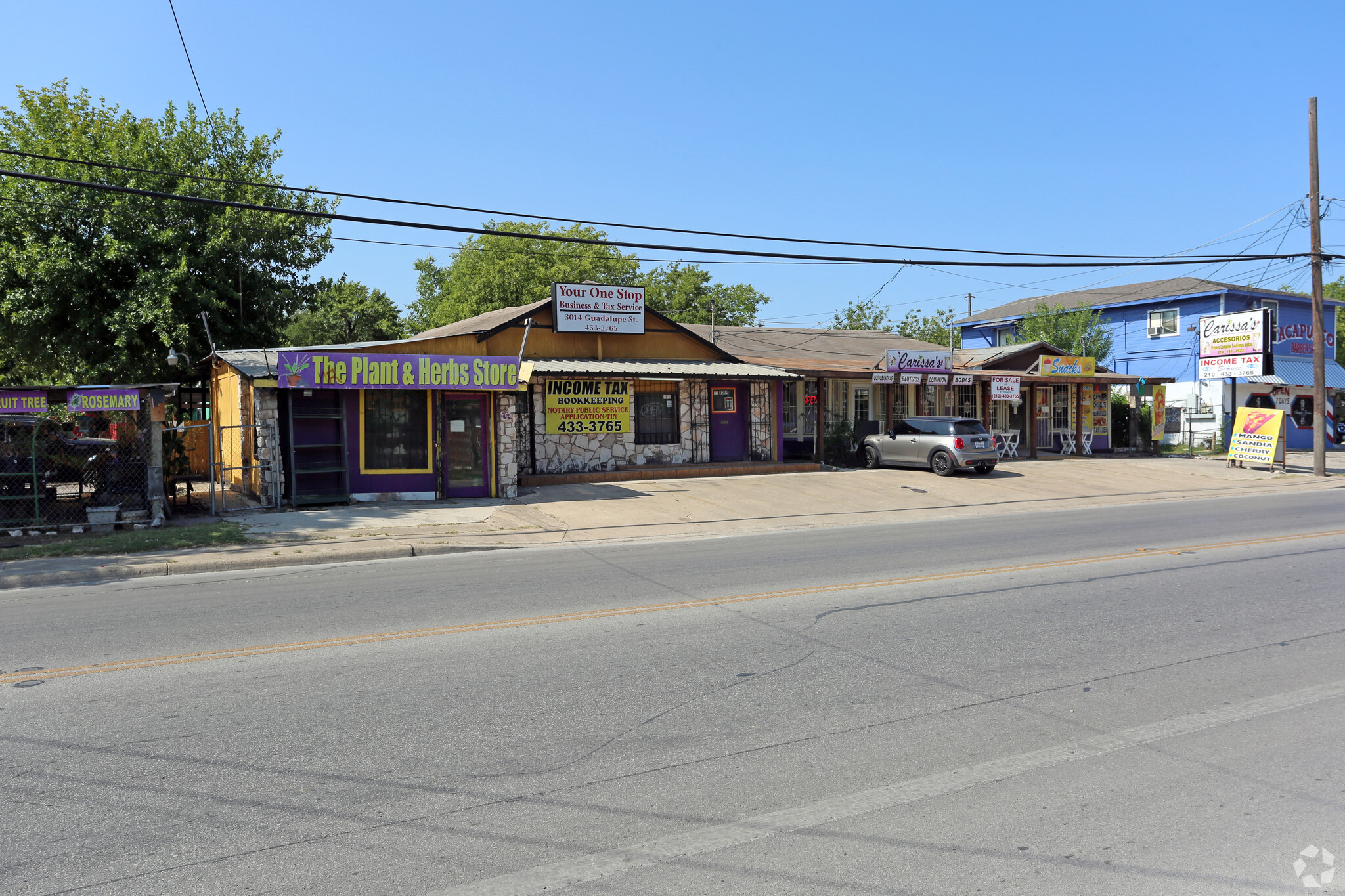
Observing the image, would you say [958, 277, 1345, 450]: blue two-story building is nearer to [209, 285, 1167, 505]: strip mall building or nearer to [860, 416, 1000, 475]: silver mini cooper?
[209, 285, 1167, 505]: strip mall building

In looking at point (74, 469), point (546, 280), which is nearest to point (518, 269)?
point (546, 280)

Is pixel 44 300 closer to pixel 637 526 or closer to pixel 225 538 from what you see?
pixel 225 538

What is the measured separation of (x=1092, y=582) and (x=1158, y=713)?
4176 millimetres

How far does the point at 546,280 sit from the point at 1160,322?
101 feet

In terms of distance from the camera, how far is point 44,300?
21359 mm

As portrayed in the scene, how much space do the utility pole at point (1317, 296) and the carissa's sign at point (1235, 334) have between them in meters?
2.58

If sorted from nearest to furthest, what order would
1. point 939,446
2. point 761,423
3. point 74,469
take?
1. point 74,469
2. point 939,446
3. point 761,423

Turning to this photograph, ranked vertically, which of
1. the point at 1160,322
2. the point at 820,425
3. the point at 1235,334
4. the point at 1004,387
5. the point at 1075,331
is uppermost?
the point at 1160,322

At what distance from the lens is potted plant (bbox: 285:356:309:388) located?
15805 mm

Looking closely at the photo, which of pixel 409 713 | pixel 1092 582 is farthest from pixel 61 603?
pixel 1092 582

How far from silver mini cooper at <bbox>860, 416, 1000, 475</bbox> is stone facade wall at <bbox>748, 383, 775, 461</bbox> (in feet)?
10.7

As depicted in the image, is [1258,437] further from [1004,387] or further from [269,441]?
[269,441]

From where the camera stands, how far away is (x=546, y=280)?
45.2 meters
